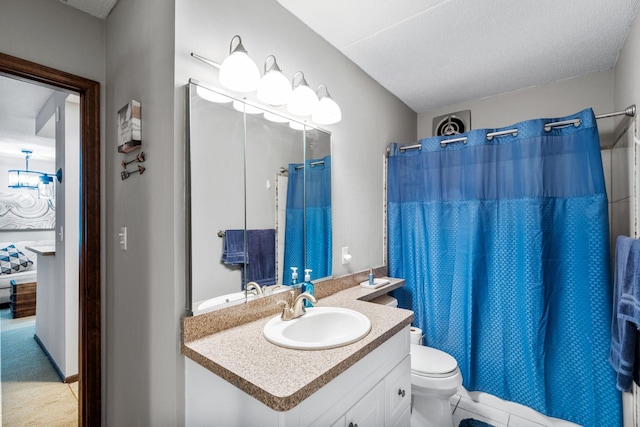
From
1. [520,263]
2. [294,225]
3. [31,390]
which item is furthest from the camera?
[31,390]

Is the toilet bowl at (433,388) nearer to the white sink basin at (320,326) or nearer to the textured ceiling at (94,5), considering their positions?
the white sink basin at (320,326)

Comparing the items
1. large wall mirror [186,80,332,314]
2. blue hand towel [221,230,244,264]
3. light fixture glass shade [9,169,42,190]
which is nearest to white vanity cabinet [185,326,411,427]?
large wall mirror [186,80,332,314]

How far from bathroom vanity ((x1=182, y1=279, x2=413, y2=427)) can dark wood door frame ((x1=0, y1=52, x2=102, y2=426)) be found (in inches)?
35.5

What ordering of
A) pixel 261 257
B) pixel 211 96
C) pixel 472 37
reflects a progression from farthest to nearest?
pixel 472 37, pixel 261 257, pixel 211 96

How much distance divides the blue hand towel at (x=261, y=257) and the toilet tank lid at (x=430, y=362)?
101 cm

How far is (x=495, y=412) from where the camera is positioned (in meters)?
1.94

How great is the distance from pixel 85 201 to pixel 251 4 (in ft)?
4.44

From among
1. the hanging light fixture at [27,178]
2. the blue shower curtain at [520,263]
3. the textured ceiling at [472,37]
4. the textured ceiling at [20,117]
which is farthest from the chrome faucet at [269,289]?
the hanging light fixture at [27,178]

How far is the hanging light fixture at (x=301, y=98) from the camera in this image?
1.51 metres

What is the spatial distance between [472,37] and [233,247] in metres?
1.85

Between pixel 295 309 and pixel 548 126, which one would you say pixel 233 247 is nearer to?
pixel 295 309

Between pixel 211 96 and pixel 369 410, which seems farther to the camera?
pixel 211 96

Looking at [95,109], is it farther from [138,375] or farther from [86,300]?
[138,375]

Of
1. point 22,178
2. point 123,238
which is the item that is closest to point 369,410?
point 123,238
